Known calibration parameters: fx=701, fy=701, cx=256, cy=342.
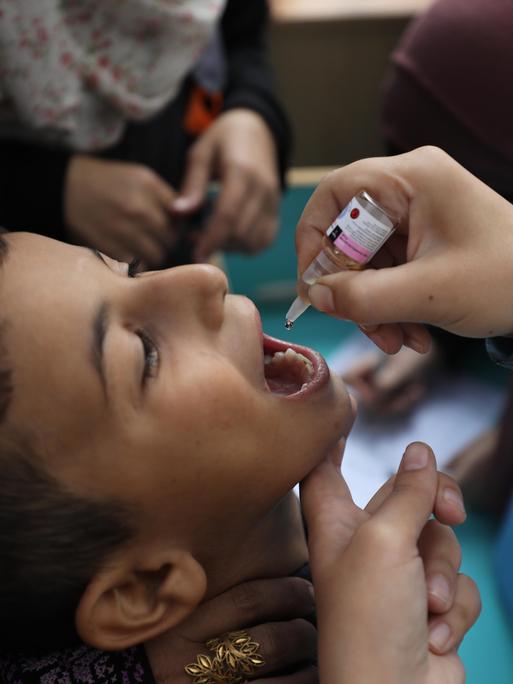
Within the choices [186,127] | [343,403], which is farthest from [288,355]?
[186,127]

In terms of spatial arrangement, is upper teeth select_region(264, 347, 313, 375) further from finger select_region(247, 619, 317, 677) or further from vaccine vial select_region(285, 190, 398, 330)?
finger select_region(247, 619, 317, 677)

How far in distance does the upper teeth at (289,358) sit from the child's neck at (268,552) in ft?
0.59

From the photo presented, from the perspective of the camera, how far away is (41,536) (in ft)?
2.36

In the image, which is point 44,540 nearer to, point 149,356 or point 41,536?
point 41,536

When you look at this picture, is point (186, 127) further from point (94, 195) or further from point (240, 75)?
point (94, 195)

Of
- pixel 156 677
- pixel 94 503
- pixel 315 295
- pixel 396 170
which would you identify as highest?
pixel 396 170

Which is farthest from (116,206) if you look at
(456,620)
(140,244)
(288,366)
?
(456,620)

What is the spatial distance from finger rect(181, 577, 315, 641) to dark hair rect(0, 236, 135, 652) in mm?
156

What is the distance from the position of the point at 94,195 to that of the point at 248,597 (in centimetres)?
80

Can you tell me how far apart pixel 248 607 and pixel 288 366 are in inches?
11.7

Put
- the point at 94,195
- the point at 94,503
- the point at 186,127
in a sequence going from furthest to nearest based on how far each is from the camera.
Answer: the point at 186,127 → the point at 94,195 → the point at 94,503

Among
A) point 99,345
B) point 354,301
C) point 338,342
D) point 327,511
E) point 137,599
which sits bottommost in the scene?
point 338,342

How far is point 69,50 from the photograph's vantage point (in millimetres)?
1200

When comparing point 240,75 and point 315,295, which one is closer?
point 315,295
